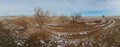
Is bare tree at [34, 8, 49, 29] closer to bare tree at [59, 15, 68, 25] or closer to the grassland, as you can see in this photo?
the grassland

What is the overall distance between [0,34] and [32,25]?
0.94 m

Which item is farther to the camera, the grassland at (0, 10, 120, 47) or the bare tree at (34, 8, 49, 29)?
the bare tree at (34, 8, 49, 29)

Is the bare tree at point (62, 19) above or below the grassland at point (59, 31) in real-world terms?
above

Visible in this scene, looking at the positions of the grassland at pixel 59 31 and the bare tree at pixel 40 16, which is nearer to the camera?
the grassland at pixel 59 31

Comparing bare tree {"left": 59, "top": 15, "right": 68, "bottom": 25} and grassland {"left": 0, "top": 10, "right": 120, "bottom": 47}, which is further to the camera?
bare tree {"left": 59, "top": 15, "right": 68, "bottom": 25}

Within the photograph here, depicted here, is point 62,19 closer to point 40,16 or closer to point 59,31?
point 59,31

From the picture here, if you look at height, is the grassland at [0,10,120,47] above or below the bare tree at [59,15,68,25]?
below

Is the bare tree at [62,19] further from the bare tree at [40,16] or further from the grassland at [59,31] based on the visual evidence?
the bare tree at [40,16]

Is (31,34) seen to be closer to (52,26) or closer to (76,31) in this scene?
(52,26)

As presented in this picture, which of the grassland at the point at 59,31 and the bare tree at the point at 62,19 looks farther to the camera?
the bare tree at the point at 62,19

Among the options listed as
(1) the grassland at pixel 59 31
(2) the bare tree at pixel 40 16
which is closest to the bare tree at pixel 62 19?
(1) the grassland at pixel 59 31

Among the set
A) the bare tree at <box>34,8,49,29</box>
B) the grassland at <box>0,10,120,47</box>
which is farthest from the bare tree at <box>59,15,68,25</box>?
the bare tree at <box>34,8,49,29</box>

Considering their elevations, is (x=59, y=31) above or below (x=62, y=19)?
below

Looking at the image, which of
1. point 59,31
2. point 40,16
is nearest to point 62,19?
point 59,31
